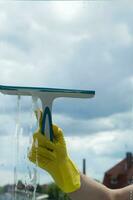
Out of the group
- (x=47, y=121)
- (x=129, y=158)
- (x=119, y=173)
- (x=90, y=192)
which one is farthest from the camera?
(x=119, y=173)

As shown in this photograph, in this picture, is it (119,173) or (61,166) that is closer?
(61,166)

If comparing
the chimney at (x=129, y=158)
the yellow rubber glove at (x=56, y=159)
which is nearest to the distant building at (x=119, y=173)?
the chimney at (x=129, y=158)

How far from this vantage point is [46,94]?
4520 millimetres

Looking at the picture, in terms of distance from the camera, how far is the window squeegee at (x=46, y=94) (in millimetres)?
4480

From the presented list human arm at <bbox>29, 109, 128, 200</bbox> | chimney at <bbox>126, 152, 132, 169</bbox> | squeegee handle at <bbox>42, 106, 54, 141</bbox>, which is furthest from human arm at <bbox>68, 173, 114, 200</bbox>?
chimney at <bbox>126, 152, 132, 169</bbox>

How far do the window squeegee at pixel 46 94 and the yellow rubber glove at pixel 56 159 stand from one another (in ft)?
0.13

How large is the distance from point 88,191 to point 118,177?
6882 cm

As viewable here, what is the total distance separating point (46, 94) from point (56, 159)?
40 centimetres

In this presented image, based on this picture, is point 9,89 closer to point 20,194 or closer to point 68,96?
point 68,96

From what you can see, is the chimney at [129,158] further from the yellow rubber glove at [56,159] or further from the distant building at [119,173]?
the yellow rubber glove at [56,159]

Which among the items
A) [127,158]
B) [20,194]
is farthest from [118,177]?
[20,194]

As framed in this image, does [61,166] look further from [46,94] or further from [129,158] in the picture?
[129,158]

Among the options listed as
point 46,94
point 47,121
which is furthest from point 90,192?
point 46,94

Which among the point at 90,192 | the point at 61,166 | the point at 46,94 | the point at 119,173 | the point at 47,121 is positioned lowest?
the point at 119,173
